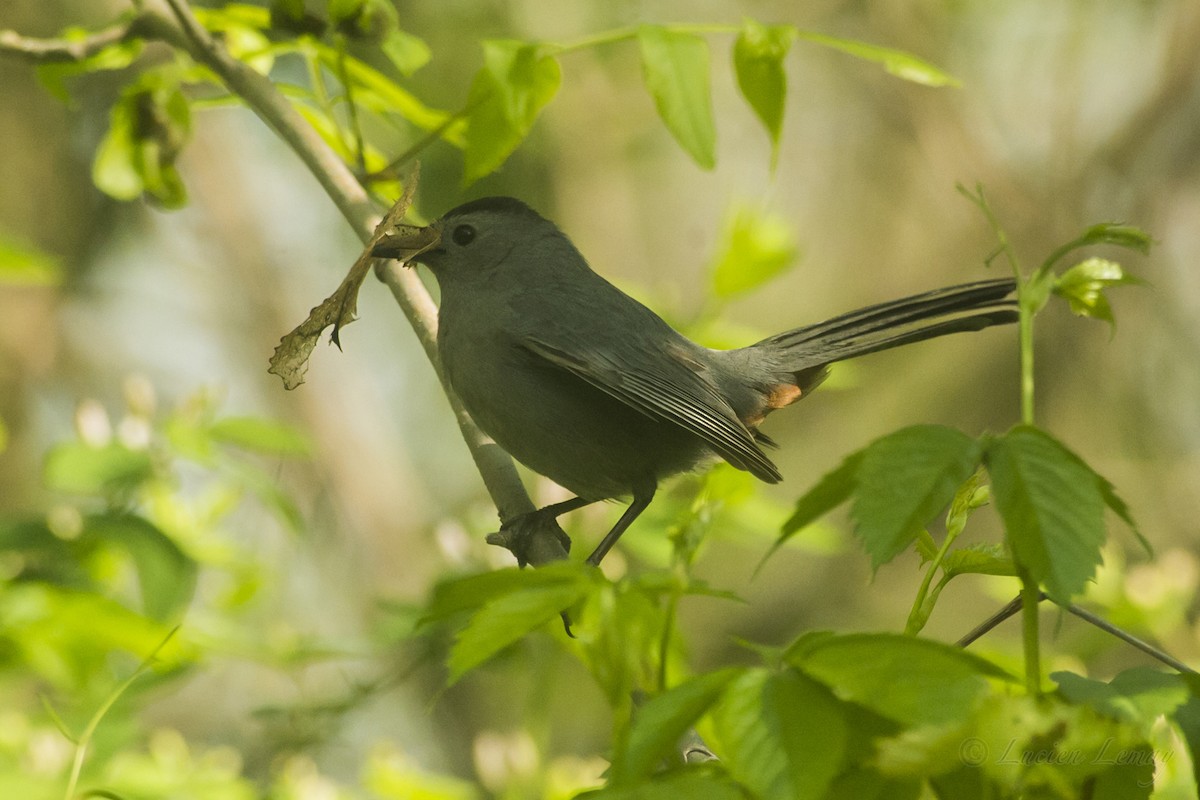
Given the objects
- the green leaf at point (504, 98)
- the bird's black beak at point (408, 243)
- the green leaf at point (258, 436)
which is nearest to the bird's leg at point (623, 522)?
the green leaf at point (258, 436)

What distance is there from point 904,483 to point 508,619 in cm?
39

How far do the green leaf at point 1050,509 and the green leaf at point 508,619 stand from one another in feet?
1.30

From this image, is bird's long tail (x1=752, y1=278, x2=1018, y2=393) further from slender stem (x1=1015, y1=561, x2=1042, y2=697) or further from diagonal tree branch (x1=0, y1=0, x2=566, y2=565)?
slender stem (x1=1015, y1=561, x2=1042, y2=697)

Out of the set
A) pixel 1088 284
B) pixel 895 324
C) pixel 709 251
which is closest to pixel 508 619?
pixel 1088 284

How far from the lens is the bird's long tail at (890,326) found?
257 centimetres

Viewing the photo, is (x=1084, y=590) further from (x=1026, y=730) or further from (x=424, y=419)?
(x=424, y=419)

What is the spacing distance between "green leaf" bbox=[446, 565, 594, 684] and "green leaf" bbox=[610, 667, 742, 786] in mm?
130

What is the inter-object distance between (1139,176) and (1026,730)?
782 centimetres

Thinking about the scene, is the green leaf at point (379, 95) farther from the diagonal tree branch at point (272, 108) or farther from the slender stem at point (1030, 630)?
the slender stem at point (1030, 630)

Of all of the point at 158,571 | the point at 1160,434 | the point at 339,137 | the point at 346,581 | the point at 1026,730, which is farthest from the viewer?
the point at 1160,434

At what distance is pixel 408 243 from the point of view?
2.84 meters

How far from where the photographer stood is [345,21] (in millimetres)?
2238

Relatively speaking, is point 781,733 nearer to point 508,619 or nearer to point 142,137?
point 508,619

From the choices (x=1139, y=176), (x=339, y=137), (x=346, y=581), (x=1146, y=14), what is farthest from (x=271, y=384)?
(x=1146, y=14)
